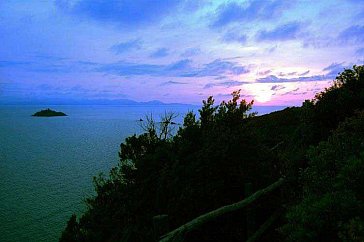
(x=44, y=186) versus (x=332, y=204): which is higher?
(x=332, y=204)

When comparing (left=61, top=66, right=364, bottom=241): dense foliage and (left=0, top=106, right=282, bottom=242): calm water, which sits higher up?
(left=61, top=66, right=364, bottom=241): dense foliage

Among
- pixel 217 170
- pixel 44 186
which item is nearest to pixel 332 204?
pixel 217 170

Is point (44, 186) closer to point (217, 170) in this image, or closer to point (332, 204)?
point (217, 170)

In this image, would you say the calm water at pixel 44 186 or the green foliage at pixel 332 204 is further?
the calm water at pixel 44 186

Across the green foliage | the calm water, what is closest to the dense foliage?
the green foliage

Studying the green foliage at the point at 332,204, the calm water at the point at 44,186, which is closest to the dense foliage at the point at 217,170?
the green foliage at the point at 332,204

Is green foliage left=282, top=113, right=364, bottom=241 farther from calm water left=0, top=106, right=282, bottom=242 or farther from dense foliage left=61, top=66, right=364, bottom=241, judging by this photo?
calm water left=0, top=106, right=282, bottom=242

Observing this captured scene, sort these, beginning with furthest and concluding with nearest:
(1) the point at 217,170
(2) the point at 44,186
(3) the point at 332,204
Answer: (2) the point at 44,186
(1) the point at 217,170
(3) the point at 332,204

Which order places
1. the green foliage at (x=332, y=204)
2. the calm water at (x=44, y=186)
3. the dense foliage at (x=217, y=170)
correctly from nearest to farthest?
the green foliage at (x=332, y=204)
the dense foliage at (x=217, y=170)
the calm water at (x=44, y=186)

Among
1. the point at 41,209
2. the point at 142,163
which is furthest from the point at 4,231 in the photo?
the point at 142,163

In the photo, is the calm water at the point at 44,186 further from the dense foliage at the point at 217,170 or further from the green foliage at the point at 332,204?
the green foliage at the point at 332,204

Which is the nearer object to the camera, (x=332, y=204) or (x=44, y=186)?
(x=332, y=204)

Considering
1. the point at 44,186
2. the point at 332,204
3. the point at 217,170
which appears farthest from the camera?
the point at 44,186

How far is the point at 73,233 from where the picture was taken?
12.9 metres
